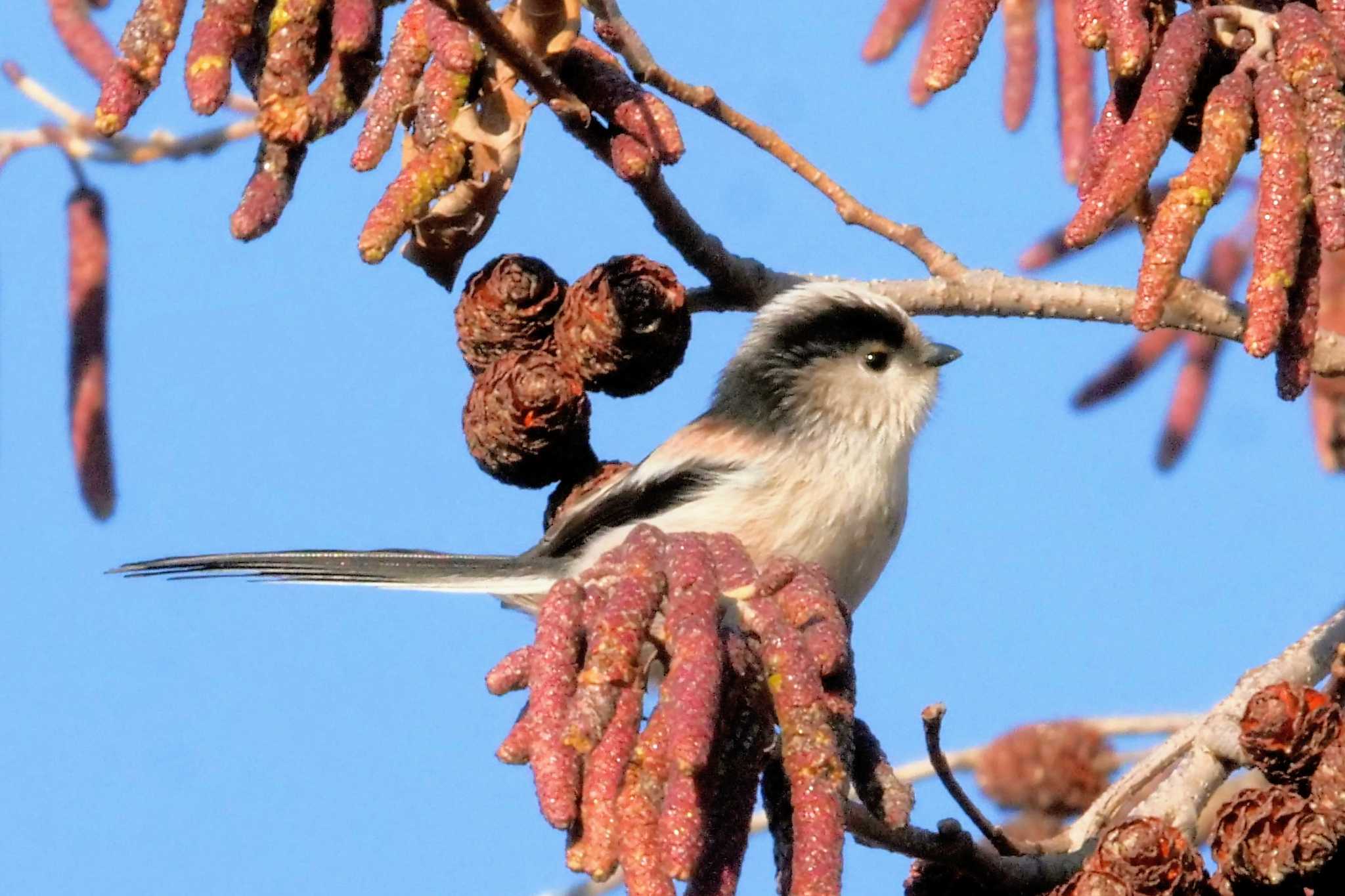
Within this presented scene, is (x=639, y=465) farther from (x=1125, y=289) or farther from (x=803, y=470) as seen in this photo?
(x=1125, y=289)

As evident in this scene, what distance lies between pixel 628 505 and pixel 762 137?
92cm

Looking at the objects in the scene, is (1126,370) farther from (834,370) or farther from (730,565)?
(730,565)

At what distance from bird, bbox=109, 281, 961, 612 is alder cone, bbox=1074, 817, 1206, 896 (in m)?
1.43

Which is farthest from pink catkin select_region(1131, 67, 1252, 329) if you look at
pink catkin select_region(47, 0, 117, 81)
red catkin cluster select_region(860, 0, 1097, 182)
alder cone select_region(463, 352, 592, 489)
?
pink catkin select_region(47, 0, 117, 81)

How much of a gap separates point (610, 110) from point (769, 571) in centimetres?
102

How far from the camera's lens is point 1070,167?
3084 mm

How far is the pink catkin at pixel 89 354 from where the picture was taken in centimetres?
312

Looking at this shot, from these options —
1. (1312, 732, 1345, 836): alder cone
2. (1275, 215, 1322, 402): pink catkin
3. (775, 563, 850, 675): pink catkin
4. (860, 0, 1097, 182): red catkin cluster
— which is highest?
(860, 0, 1097, 182): red catkin cluster

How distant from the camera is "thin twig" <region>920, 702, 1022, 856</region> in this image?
217 cm

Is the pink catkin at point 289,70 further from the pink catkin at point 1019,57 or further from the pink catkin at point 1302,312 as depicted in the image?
the pink catkin at point 1019,57

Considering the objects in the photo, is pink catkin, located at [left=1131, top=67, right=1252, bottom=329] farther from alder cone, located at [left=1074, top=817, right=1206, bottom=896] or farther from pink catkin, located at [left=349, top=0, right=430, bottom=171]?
pink catkin, located at [left=349, top=0, right=430, bottom=171]

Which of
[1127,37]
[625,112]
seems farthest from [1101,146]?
[625,112]

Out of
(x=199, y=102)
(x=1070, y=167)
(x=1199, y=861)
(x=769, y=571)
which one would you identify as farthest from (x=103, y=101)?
(x=1070, y=167)

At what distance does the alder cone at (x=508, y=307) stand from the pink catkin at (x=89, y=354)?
651 millimetres
